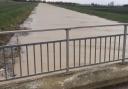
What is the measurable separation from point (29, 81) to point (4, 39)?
41.8 feet

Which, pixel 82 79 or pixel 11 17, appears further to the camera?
pixel 11 17

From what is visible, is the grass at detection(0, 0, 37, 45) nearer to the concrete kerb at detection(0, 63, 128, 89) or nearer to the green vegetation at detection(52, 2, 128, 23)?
the concrete kerb at detection(0, 63, 128, 89)

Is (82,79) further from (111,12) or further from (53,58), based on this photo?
(111,12)

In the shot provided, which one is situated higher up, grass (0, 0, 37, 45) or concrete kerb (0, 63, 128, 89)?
concrete kerb (0, 63, 128, 89)

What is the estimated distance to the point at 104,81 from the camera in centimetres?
538

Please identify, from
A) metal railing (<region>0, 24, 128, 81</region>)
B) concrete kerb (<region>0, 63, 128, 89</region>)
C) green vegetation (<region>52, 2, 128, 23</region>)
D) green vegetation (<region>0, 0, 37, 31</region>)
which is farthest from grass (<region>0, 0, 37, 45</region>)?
green vegetation (<region>52, 2, 128, 23</region>)

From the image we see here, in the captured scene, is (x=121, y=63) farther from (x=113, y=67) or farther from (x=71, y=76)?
(x=71, y=76)

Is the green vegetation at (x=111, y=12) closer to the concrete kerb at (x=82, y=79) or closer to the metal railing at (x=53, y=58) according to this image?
the metal railing at (x=53, y=58)

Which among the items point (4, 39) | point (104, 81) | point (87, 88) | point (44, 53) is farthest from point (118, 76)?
point (4, 39)

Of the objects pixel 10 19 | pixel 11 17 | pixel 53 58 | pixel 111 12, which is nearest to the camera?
pixel 53 58

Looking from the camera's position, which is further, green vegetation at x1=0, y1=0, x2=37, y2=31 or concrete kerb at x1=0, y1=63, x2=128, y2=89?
green vegetation at x1=0, y1=0, x2=37, y2=31

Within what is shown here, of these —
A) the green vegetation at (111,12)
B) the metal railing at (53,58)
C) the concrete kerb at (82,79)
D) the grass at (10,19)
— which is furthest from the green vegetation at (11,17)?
the concrete kerb at (82,79)

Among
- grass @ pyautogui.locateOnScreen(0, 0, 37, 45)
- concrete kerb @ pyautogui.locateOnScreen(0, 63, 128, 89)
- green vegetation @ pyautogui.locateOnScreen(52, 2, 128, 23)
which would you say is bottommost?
green vegetation @ pyautogui.locateOnScreen(52, 2, 128, 23)

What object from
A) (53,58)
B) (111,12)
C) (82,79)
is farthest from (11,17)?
(111,12)
